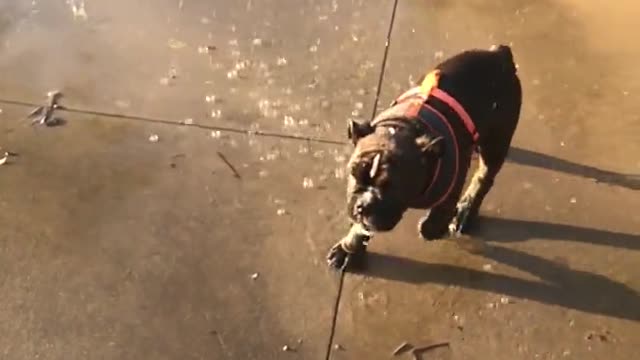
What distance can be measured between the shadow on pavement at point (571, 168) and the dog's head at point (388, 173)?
101 cm

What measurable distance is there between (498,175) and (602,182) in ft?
1.33

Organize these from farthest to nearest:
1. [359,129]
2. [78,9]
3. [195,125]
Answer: [78,9]
[195,125]
[359,129]

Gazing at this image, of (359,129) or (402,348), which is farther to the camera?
(402,348)

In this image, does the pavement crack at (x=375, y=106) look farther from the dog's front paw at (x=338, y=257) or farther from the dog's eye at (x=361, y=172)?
the dog's eye at (x=361, y=172)

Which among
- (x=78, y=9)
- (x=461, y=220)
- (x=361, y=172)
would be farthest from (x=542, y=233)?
(x=78, y=9)

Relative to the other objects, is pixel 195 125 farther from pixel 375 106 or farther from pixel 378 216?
pixel 378 216

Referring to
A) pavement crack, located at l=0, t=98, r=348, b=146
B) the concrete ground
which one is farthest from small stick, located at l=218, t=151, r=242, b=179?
pavement crack, located at l=0, t=98, r=348, b=146

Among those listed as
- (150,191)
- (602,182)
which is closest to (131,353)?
(150,191)

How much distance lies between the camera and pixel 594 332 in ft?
10.2

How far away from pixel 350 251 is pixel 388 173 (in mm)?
597

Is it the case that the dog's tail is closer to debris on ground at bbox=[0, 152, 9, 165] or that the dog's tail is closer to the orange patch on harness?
the orange patch on harness

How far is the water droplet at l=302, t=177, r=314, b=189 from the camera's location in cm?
356

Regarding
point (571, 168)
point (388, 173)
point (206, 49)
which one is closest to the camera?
point (388, 173)

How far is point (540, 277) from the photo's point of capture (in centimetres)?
326
